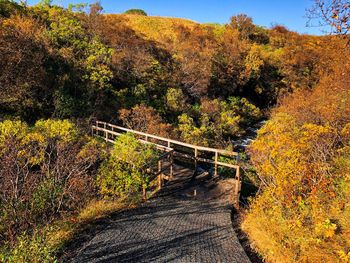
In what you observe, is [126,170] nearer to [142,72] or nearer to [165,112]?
[165,112]

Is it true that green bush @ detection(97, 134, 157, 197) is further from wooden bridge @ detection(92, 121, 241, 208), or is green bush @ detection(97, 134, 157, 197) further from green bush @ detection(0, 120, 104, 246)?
wooden bridge @ detection(92, 121, 241, 208)

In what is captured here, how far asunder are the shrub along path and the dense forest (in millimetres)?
834

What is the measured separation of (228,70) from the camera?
97.7 feet

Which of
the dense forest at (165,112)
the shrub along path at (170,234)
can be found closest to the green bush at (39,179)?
the dense forest at (165,112)

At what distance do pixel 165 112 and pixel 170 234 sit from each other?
14.8 m

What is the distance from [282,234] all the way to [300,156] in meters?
2.16

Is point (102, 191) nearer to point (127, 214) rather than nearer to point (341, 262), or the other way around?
point (127, 214)

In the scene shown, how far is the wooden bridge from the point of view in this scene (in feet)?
35.4

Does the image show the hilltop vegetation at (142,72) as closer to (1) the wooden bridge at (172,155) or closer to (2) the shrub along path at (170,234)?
(1) the wooden bridge at (172,155)

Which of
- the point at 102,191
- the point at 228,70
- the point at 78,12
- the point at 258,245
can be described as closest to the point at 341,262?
the point at 258,245

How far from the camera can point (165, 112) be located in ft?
71.6

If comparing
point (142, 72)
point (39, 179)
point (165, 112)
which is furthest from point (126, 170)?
point (142, 72)

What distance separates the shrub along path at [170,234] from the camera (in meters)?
6.64

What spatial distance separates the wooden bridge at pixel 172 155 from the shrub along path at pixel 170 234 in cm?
106
